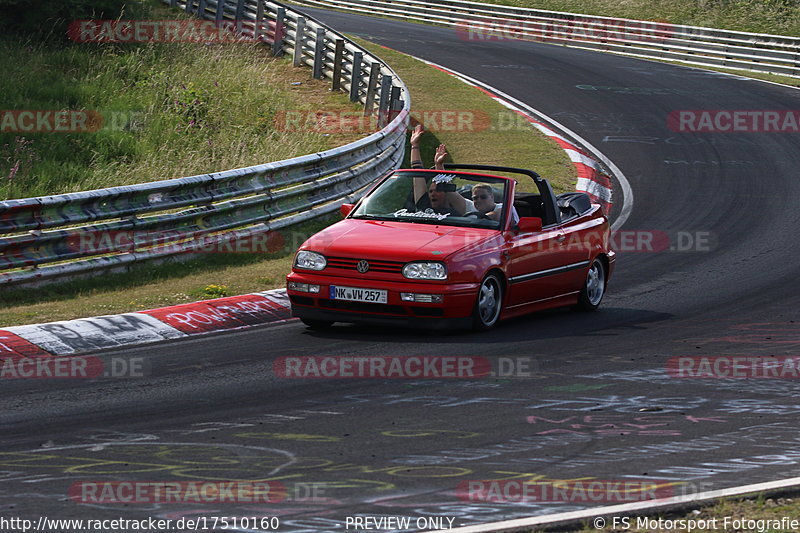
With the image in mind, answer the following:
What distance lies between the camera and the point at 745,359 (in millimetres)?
9180

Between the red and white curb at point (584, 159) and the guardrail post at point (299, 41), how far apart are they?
4604mm

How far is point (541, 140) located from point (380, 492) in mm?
17630

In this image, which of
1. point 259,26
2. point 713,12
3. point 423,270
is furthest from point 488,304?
point 713,12

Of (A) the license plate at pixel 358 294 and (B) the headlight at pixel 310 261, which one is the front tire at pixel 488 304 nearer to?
(A) the license plate at pixel 358 294

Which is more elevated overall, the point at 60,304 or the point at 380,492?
the point at 380,492

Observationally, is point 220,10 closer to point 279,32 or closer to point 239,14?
point 239,14

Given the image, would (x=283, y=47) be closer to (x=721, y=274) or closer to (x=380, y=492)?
(x=721, y=274)

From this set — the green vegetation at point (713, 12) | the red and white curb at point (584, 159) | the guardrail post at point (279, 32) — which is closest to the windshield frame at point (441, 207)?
the red and white curb at point (584, 159)

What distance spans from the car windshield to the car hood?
17 cm

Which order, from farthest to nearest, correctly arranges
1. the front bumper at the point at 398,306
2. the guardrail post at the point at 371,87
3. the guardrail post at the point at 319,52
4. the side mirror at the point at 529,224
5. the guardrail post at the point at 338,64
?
the guardrail post at the point at 319,52
the guardrail post at the point at 338,64
the guardrail post at the point at 371,87
the side mirror at the point at 529,224
the front bumper at the point at 398,306

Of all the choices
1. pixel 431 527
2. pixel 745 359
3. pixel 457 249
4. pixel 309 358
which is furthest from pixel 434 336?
pixel 431 527

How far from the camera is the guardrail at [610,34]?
114ft

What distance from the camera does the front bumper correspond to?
978 centimetres

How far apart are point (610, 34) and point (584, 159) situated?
19580 millimetres
